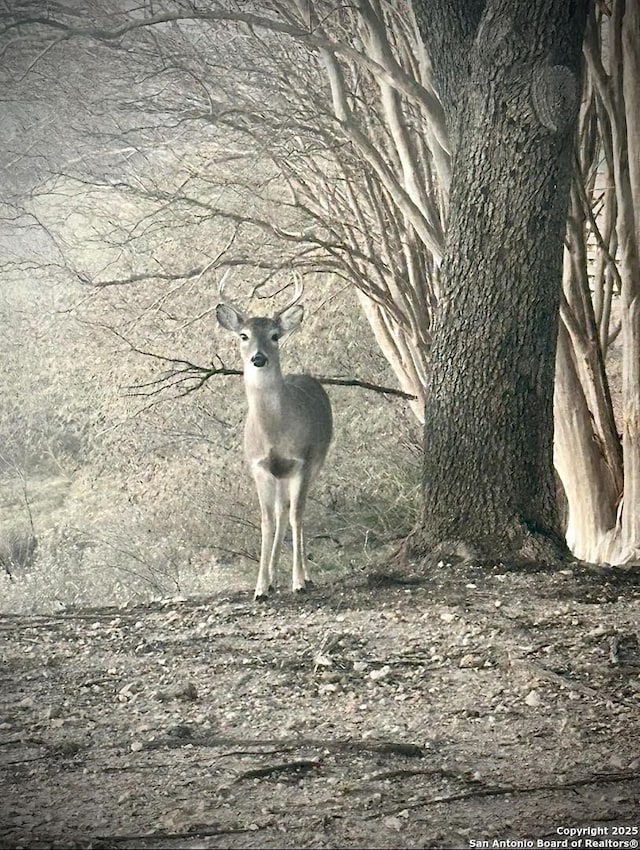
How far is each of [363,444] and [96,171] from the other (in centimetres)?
401

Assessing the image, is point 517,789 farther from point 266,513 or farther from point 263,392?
point 263,392

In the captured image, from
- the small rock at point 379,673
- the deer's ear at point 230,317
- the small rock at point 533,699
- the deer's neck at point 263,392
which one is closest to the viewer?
the small rock at point 533,699

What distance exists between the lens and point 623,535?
6520 millimetres

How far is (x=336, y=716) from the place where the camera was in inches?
138

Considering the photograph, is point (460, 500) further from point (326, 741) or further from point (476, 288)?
point (326, 741)

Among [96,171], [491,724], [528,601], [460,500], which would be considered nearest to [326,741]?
[491,724]

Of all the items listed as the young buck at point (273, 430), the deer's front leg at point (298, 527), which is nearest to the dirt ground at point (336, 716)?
the deer's front leg at point (298, 527)

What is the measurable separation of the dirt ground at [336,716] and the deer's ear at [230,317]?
1246mm

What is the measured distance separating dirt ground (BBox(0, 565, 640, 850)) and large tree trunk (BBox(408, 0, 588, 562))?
0.30 meters

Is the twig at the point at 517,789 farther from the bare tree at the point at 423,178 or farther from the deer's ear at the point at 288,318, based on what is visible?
the deer's ear at the point at 288,318

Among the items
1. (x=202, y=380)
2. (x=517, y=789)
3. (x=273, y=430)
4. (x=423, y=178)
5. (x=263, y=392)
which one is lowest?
(x=517, y=789)

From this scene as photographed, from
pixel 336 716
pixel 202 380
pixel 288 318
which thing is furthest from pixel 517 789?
pixel 202 380

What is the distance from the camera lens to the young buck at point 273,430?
522 cm

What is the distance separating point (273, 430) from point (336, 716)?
2055 millimetres
